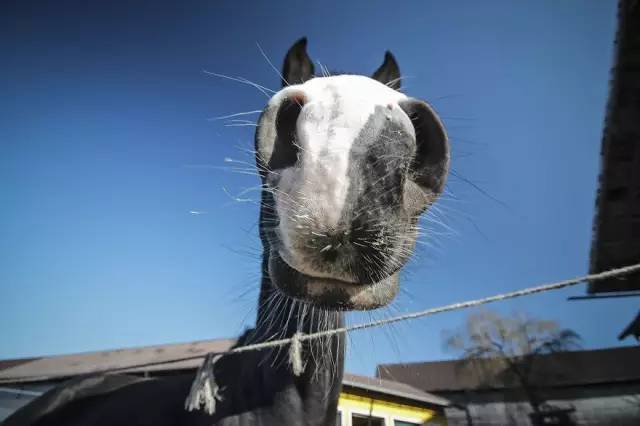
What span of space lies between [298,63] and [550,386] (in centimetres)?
2330

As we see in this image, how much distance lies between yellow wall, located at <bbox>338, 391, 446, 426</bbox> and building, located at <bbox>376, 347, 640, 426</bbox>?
2299 millimetres

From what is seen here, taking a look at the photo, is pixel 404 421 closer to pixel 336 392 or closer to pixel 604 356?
pixel 336 392

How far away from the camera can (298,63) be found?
71.2 inches

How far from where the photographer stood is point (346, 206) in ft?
2.76

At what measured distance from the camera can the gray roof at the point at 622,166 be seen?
4180mm

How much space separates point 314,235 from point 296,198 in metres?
0.11

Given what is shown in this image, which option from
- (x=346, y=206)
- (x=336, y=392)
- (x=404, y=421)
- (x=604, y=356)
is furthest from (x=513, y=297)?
(x=604, y=356)

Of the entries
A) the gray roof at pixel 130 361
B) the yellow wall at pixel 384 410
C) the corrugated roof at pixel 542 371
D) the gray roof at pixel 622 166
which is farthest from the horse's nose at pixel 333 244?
the corrugated roof at pixel 542 371

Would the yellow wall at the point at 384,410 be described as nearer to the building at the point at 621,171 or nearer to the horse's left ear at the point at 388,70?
the building at the point at 621,171

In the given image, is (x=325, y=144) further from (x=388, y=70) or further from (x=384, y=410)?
(x=384, y=410)

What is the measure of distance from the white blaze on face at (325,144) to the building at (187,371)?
315 inches

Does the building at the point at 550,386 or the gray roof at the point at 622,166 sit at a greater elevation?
the gray roof at the point at 622,166

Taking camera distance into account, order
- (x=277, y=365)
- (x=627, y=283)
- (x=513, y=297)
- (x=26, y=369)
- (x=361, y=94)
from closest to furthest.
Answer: (x=361, y=94)
(x=513, y=297)
(x=277, y=365)
(x=627, y=283)
(x=26, y=369)

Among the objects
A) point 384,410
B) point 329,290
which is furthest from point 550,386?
point 329,290
